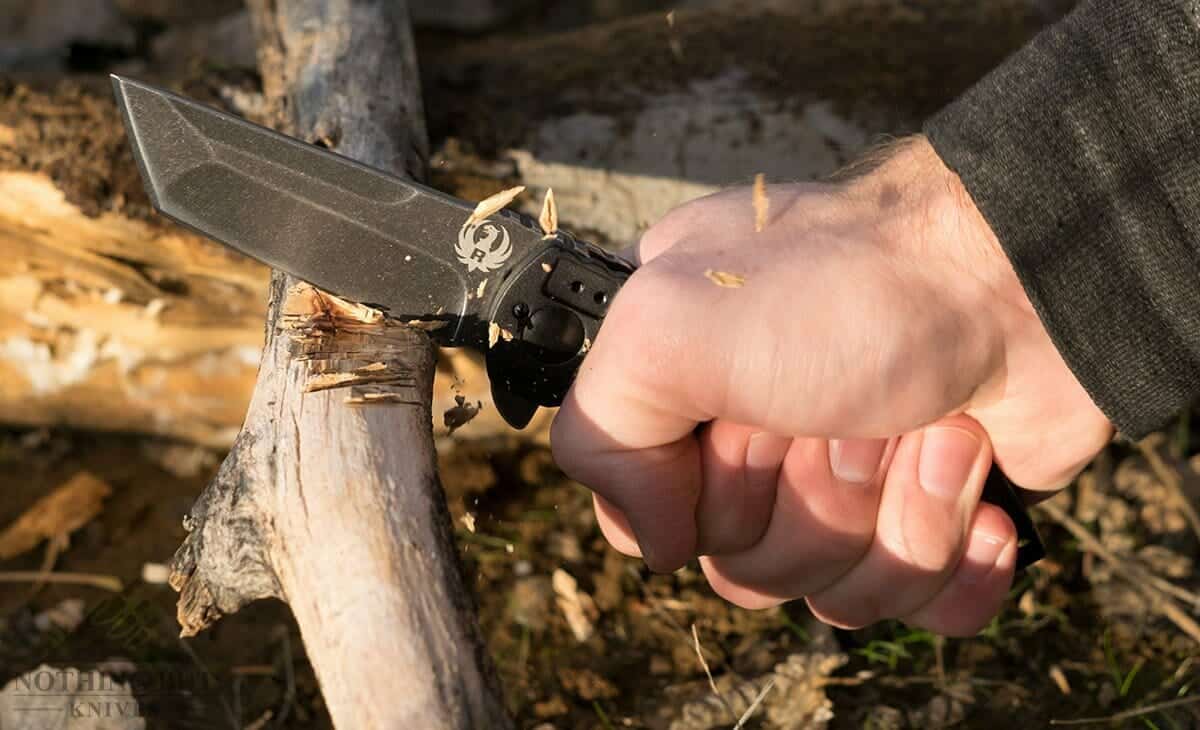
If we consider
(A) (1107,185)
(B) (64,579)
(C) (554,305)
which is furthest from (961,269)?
(B) (64,579)

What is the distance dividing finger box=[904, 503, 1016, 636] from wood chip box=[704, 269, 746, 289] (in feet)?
2.00

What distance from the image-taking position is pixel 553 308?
167cm

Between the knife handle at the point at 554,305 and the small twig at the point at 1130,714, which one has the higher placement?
the knife handle at the point at 554,305

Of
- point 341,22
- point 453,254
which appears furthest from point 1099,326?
point 341,22

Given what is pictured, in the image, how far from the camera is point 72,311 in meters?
2.75

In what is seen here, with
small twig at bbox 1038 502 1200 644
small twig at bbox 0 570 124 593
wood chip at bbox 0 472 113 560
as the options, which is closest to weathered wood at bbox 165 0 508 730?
small twig at bbox 0 570 124 593

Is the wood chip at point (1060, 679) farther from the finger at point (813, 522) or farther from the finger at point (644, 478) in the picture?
the finger at point (644, 478)

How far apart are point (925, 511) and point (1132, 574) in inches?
43.8

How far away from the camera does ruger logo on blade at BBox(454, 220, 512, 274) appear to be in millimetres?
1667

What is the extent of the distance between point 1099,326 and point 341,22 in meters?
1.75

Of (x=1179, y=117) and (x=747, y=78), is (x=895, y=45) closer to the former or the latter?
(x=747, y=78)

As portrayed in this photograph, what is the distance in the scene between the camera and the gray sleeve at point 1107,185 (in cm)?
146

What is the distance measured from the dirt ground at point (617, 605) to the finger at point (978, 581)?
392 millimetres

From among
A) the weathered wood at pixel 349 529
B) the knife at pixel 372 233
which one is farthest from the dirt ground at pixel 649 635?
the knife at pixel 372 233
